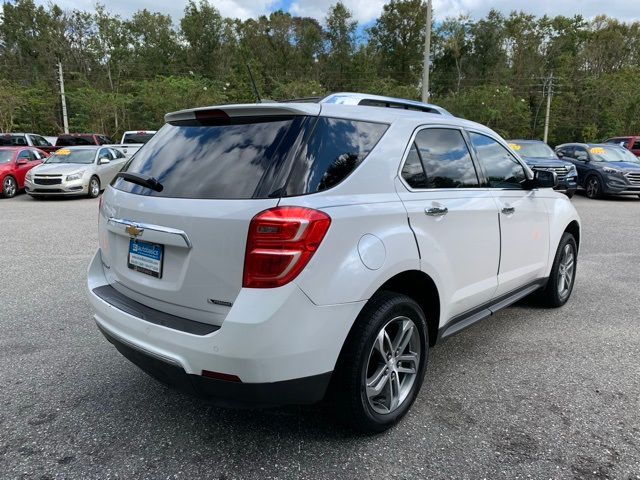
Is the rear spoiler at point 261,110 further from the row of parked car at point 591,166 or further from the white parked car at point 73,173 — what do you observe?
the row of parked car at point 591,166

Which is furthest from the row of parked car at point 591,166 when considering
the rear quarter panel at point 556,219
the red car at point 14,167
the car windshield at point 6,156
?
the car windshield at point 6,156

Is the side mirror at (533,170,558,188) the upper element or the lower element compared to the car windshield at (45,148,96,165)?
upper

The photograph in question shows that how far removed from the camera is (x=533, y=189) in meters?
4.09

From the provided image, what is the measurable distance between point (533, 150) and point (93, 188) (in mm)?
13304

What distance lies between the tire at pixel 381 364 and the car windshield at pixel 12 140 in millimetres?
22542

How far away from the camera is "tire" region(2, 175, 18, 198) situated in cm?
1433

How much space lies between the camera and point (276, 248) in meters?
2.17

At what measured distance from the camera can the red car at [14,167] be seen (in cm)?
1438

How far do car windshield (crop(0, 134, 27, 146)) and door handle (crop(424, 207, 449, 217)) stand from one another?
22.4 metres

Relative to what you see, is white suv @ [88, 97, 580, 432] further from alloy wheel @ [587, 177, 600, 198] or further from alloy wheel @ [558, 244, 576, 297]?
alloy wheel @ [587, 177, 600, 198]

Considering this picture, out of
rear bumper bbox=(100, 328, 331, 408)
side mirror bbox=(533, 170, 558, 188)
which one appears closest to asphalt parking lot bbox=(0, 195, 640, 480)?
rear bumper bbox=(100, 328, 331, 408)

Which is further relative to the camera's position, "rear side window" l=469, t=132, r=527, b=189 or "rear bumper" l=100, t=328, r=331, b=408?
"rear side window" l=469, t=132, r=527, b=189

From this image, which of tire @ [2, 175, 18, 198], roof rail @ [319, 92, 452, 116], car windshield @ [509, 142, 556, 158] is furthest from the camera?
car windshield @ [509, 142, 556, 158]

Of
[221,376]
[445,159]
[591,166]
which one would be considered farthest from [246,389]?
[591,166]
